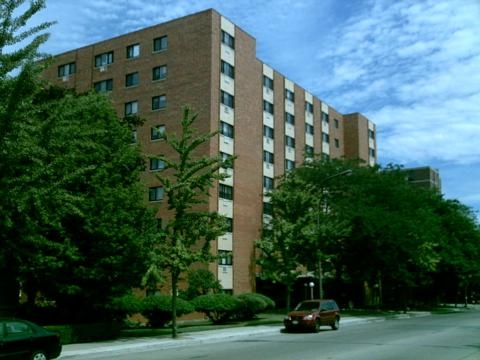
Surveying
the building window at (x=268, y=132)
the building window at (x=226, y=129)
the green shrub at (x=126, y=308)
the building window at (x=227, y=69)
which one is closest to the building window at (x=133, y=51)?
the building window at (x=227, y=69)

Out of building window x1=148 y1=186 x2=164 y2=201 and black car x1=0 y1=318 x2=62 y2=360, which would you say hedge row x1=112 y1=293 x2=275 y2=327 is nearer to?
black car x1=0 y1=318 x2=62 y2=360

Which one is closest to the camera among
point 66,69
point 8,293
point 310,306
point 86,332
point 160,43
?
point 86,332

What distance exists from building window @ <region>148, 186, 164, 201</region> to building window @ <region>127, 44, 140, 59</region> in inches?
496

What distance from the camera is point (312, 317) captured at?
26656 mm

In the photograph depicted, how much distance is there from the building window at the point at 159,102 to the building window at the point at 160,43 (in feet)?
14.1

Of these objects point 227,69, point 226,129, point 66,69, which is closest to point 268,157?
point 226,129

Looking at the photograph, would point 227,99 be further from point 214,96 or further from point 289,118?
point 289,118

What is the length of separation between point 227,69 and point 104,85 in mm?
→ 12056

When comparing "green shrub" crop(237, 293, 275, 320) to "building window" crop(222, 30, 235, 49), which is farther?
"building window" crop(222, 30, 235, 49)

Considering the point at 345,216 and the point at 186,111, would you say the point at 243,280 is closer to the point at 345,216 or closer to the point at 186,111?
the point at 345,216

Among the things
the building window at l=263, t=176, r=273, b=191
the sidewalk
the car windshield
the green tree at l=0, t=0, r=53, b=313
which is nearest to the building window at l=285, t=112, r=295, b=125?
the building window at l=263, t=176, r=273, b=191

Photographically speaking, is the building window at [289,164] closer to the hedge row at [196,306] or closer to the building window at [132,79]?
the building window at [132,79]

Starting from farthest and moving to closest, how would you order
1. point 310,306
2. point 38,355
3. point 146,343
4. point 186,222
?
point 310,306, point 186,222, point 146,343, point 38,355

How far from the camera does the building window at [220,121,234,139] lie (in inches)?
1895
